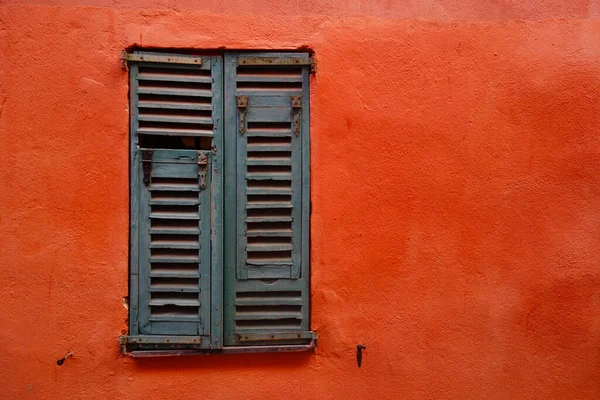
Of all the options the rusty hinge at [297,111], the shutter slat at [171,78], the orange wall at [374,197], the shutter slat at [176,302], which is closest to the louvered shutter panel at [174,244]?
the shutter slat at [176,302]

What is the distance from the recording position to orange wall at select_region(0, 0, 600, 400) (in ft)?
8.62

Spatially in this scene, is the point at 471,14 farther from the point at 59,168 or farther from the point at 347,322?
the point at 59,168

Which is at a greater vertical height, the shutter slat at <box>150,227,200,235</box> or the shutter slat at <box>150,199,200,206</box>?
the shutter slat at <box>150,199,200,206</box>

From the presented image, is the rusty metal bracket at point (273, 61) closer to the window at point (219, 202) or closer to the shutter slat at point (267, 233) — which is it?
the window at point (219, 202)

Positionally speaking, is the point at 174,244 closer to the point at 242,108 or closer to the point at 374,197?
the point at 242,108

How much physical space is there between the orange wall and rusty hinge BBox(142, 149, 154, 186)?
0.10 m

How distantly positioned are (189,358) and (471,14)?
2.32 meters

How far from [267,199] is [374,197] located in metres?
0.56

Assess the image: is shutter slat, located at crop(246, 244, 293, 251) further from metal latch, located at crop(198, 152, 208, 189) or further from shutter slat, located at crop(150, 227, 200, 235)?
metal latch, located at crop(198, 152, 208, 189)

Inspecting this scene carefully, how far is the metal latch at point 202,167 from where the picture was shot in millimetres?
2668

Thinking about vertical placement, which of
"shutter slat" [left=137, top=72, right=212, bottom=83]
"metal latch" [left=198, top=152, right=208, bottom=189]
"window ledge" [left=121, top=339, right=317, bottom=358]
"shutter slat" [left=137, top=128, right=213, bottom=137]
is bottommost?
"window ledge" [left=121, top=339, right=317, bottom=358]

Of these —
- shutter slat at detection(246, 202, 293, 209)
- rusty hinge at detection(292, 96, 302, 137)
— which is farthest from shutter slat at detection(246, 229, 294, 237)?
rusty hinge at detection(292, 96, 302, 137)

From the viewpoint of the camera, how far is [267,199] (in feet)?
8.93

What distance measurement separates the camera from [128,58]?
264cm
